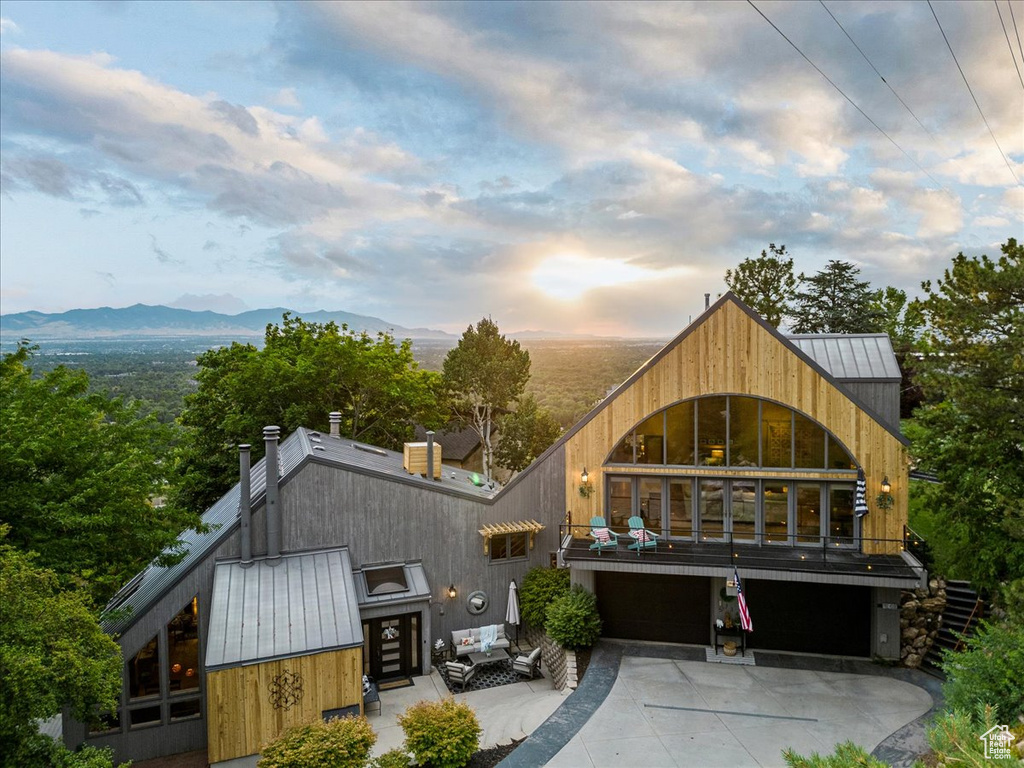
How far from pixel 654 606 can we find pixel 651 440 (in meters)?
4.94

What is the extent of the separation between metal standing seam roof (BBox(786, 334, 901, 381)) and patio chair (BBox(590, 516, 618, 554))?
296 inches

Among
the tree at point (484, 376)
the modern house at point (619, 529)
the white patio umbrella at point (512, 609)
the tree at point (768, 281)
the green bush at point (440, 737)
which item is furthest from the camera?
the tree at point (484, 376)

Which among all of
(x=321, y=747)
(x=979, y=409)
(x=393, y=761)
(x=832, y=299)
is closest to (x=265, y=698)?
(x=321, y=747)

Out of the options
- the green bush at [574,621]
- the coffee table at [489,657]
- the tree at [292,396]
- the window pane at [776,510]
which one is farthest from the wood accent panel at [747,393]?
the tree at [292,396]

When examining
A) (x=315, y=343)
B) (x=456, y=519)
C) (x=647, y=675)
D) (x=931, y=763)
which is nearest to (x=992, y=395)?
(x=931, y=763)

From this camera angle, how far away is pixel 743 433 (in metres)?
15.7

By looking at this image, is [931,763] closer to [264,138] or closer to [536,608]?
[536,608]

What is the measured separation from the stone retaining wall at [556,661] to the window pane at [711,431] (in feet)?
21.7

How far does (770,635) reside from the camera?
15.8 m

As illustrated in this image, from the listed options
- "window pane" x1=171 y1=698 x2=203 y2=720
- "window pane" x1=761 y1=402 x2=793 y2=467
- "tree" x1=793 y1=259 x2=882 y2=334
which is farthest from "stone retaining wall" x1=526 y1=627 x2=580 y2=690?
"tree" x1=793 y1=259 x2=882 y2=334

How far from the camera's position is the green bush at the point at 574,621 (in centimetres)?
1523

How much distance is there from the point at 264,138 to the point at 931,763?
4922 cm

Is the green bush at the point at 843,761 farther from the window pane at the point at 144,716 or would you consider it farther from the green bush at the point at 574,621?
the window pane at the point at 144,716

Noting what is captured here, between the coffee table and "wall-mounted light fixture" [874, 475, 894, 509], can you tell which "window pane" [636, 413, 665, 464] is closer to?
"wall-mounted light fixture" [874, 475, 894, 509]
